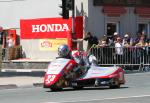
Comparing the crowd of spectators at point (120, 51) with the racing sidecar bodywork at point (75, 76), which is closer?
the racing sidecar bodywork at point (75, 76)

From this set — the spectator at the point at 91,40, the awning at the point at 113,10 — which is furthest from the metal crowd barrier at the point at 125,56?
the awning at the point at 113,10

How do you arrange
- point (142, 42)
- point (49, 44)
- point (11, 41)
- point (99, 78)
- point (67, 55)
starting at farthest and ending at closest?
point (11, 41) → point (49, 44) → point (142, 42) → point (67, 55) → point (99, 78)

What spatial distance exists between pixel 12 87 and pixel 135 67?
1035 cm

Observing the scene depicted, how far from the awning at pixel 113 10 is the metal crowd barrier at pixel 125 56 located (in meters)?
3.41

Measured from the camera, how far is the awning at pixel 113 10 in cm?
3341

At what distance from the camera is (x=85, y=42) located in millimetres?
32625

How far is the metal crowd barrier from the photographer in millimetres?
30172

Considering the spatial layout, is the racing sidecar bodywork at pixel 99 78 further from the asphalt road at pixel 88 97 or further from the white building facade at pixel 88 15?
the white building facade at pixel 88 15

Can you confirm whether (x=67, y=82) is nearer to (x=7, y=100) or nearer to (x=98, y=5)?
(x=7, y=100)

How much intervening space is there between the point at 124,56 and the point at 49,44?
567 cm

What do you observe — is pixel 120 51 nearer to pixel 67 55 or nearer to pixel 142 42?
pixel 142 42

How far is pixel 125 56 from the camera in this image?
30469 mm

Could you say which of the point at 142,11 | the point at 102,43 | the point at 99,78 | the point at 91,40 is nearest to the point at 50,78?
the point at 99,78

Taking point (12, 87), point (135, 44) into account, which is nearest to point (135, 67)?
point (135, 44)
